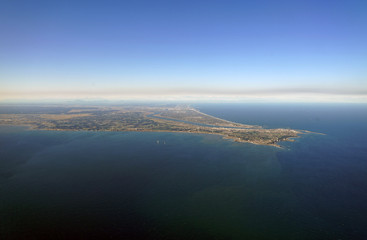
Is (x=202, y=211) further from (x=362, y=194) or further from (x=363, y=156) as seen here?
(x=363, y=156)

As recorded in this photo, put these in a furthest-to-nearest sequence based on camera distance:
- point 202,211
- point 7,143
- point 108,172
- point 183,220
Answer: point 7,143
point 108,172
point 202,211
point 183,220

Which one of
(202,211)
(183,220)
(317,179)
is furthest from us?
(317,179)

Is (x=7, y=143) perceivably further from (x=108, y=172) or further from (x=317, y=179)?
(x=317, y=179)

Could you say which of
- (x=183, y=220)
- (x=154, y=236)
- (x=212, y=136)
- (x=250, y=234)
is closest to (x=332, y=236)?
(x=250, y=234)

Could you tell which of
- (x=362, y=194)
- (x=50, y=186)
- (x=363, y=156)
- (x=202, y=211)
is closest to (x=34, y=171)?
(x=50, y=186)

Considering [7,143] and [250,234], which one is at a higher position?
[7,143]

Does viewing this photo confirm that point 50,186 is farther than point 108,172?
No
